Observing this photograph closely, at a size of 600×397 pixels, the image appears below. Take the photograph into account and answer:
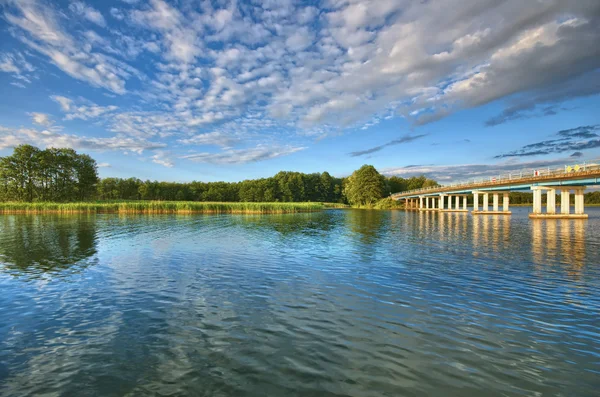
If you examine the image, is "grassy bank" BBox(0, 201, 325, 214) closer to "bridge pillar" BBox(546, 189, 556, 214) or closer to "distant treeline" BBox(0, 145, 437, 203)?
"distant treeline" BBox(0, 145, 437, 203)

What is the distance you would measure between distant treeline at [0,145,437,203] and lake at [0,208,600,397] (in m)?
106

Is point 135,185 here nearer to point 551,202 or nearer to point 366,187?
point 366,187

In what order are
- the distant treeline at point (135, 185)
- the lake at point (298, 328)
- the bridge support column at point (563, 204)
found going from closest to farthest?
1. the lake at point (298, 328)
2. the bridge support column at point (563, 204)
3. the distant treeline at point (135, 185)

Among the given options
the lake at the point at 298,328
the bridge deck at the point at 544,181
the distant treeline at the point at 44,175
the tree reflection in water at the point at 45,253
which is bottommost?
the lake at the point at 298,328

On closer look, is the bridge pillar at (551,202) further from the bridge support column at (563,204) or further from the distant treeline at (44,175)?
the distant treeline at (44,175)

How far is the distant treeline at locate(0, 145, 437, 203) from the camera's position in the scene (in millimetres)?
94269

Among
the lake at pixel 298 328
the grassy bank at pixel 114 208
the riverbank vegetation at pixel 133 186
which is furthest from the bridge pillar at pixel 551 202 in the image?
the riverbank vegetation at pixel 133 186

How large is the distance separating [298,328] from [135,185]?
541ft

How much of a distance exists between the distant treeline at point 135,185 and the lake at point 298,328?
106384 millimetres

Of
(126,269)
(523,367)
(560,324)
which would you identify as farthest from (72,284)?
(560,324)

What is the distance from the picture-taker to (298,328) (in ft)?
28.5

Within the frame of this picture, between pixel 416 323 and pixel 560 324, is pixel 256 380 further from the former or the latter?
pixel 560 324

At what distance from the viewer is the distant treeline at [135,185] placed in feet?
309

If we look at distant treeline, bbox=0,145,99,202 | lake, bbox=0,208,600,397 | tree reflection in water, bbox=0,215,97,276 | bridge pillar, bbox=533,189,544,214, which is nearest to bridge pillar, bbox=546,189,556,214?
bridge pillar, bbox=533,189,544,214
